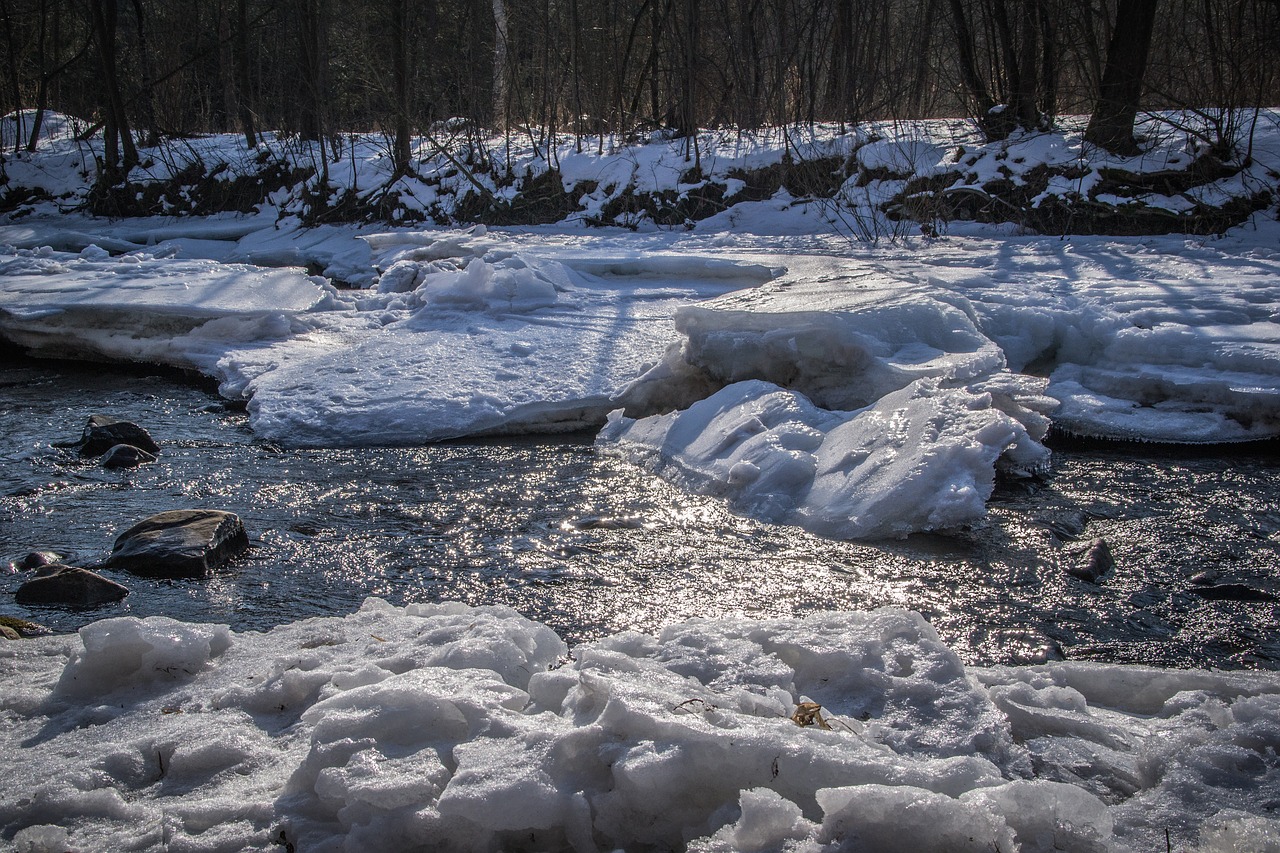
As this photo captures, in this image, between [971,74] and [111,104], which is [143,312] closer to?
[971,74]

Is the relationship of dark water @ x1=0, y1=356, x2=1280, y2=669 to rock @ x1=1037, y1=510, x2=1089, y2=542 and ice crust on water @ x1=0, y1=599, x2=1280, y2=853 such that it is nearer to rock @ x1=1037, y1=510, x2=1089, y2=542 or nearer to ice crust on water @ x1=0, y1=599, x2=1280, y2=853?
rock @ x1=1037, y1=510, x2=1089, y2=542

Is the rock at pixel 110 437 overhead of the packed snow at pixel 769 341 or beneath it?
beneath

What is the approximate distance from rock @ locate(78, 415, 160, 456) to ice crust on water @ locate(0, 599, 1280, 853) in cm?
241

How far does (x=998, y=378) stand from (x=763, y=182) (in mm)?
7431

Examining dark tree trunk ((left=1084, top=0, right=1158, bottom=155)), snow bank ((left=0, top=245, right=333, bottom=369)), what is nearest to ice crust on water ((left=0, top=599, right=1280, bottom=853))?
snow bank ((left=0, top=245, right=333, bottom=369))

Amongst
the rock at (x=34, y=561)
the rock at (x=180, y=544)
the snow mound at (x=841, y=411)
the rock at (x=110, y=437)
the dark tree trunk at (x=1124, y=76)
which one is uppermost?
the dark tree trunk at (x=1124, y=76)

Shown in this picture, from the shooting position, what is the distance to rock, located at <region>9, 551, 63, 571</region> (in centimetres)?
357

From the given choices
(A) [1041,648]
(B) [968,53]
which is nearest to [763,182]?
(B) [968,53]

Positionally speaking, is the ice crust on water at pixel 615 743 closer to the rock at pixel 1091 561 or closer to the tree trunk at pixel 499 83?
the rock at pixel 1091 561

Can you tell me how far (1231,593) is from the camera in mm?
3225

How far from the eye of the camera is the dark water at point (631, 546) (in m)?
3.13

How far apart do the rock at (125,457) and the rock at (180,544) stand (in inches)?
45.1

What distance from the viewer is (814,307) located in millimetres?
5457

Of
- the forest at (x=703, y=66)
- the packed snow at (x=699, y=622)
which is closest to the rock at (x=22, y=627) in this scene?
the packed snow at (x=699, y=622)
